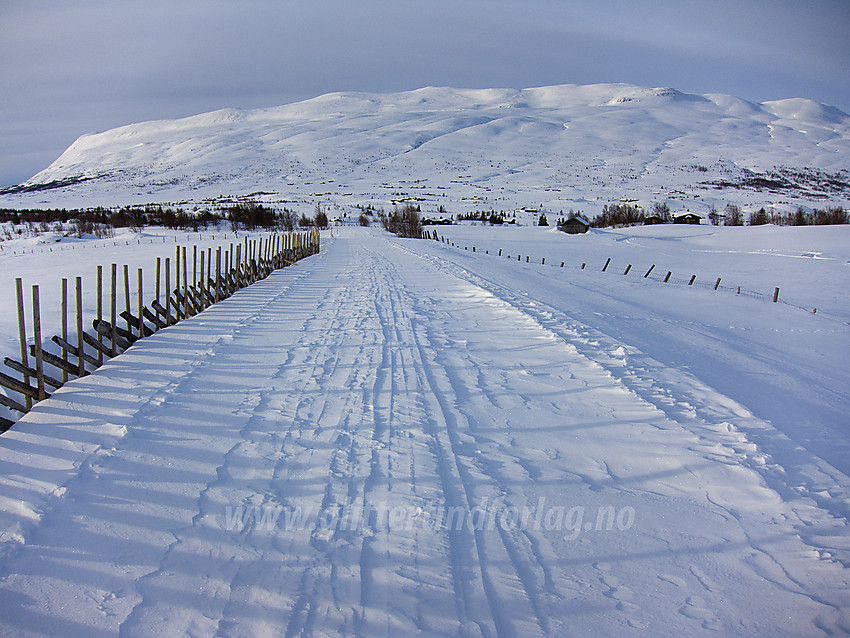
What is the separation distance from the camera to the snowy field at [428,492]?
2.62 meters

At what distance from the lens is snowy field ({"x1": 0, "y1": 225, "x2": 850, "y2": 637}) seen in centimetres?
262

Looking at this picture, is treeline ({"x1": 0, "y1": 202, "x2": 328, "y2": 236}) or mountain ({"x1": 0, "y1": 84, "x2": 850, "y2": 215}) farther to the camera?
mountain ({"x1": 0, "y1": 84, "x2": 850, "y2": 215})

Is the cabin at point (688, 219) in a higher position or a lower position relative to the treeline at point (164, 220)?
higher

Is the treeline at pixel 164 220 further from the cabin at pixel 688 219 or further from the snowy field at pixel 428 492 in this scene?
the cabin at pixel 688 219

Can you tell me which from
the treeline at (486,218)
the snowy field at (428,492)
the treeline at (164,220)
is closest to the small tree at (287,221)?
the treeline at (164,220)

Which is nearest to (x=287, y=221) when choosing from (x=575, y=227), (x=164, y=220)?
(x=164, y=220)

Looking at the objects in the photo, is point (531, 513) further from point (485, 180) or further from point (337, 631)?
point (485, 180)

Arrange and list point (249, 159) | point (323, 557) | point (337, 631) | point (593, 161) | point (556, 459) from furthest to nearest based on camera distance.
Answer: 1. point (249, 159)
2. point (593, 161)
3. point (556, 459)
4. point (323, 557)
5. point (337, 631)

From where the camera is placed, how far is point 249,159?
17400cm

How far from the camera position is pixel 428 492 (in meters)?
3.51

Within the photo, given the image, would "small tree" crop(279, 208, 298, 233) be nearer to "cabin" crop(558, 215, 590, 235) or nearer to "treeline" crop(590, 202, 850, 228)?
"cabin" crop(558, 215, 590, 235)

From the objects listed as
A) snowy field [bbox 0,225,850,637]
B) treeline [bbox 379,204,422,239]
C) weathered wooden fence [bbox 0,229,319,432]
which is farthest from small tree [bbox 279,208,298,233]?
snowy field [bbox 0,225,850,637]

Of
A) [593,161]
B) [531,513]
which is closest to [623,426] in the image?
[531,513]

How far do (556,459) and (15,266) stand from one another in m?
24.7
